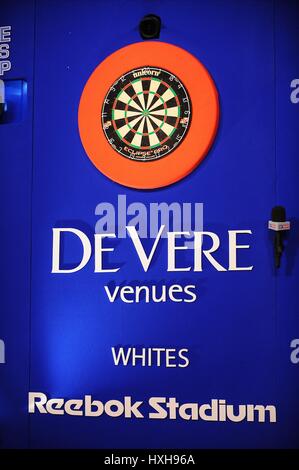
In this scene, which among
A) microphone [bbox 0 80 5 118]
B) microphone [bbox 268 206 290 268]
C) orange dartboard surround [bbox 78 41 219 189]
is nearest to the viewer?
microphone [bbox 268 206 290 268]

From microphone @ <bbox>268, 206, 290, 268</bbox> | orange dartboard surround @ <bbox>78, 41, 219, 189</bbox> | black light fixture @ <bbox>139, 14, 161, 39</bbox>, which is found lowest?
microphone @ <bbox>268, 206, 290, 268</bbox>

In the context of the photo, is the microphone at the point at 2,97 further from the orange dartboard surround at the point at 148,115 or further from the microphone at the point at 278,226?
the microphone at the point at 278,226

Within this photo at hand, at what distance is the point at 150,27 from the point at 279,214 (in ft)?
4.43

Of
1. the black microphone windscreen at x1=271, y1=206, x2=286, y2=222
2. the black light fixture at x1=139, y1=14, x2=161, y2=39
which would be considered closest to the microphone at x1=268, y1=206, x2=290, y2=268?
the black microphone windscreen at x1=271, y1=206, x2=286, y2=222

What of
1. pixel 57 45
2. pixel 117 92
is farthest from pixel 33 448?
pixel 57 45

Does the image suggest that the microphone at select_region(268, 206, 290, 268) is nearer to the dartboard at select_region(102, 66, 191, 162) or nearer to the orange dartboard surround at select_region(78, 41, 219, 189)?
the orange dartboard surround at select_region(78, 41, 219, 189)

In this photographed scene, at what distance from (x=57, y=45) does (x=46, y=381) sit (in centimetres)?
204

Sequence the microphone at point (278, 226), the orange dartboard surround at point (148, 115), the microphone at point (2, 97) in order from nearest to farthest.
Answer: the microphone at point (278, 226) < the orange dartboard surround at point (148, 115) < the microphone at point (2, 97)

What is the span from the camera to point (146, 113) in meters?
3.52

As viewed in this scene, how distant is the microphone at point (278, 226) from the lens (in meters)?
3.30

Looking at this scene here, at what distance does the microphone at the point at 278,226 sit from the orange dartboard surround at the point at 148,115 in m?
0.54

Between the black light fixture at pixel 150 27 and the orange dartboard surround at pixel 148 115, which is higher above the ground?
the black light fixture at pixel 150 27

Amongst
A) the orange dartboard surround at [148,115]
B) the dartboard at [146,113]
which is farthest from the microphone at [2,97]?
the dartboard at [146,113]

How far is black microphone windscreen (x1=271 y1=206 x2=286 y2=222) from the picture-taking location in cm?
331
